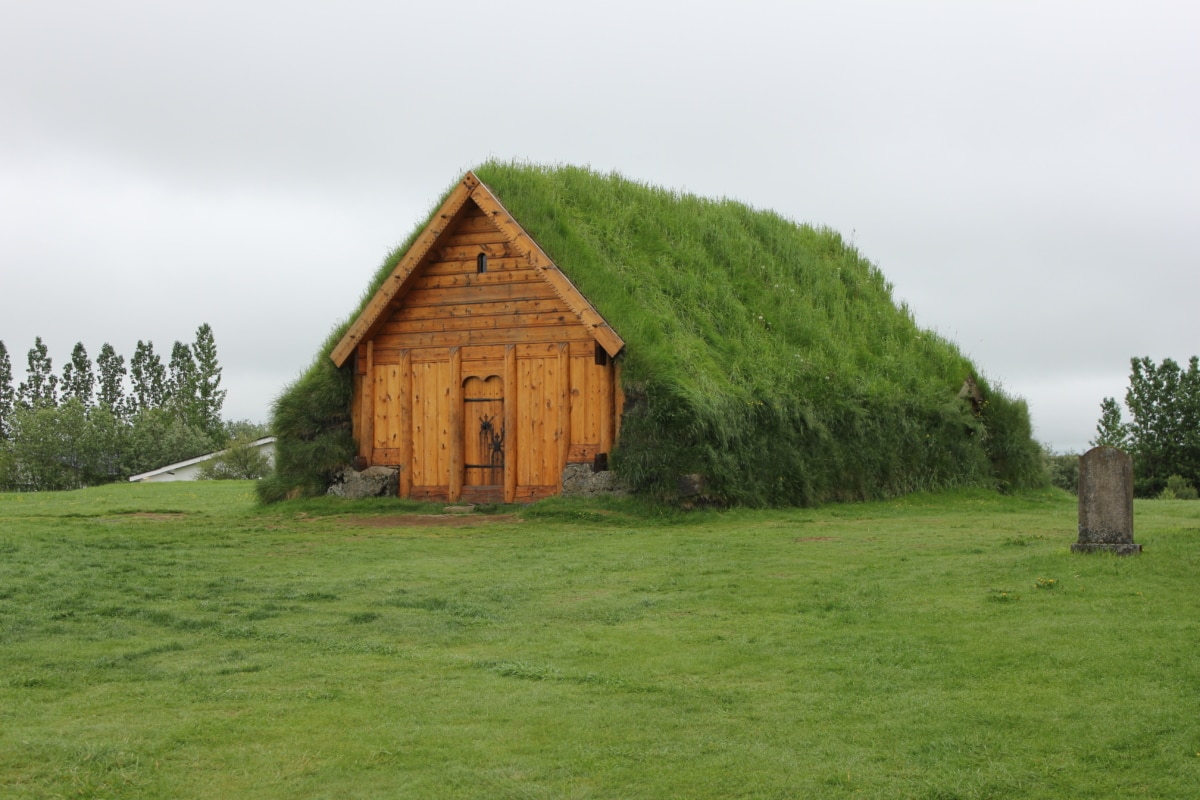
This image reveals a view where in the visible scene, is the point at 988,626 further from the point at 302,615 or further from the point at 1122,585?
the point at 302,615

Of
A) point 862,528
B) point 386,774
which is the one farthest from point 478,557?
point 386,774

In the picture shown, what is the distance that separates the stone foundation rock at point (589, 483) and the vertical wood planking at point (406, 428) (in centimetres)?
416

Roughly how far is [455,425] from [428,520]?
3.35m

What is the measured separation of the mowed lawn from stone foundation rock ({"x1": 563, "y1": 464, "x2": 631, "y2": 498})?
19.8ft

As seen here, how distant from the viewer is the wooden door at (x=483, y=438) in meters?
26.3

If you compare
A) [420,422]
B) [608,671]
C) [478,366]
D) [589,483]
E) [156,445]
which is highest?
[478,366]

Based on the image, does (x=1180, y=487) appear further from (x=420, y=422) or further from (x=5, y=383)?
(x=5, y=383)

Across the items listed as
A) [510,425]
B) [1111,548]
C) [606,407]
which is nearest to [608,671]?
[1111,548]

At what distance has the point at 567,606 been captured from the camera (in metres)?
13.1

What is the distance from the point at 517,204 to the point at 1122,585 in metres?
17.7

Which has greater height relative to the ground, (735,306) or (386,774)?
(735,306)

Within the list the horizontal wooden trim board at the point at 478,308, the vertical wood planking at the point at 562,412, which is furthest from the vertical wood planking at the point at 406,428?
the vertical wood planking at the point at 562,412

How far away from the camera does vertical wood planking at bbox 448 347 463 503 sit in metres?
26.3

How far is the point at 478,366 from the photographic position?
1045 inches
